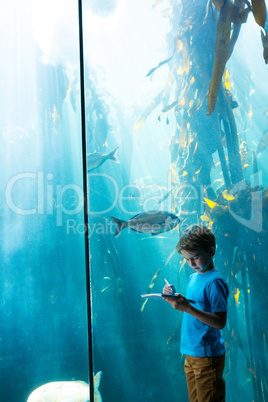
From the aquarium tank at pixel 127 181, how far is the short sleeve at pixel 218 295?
21.9 inches

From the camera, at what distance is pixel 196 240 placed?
3.72ft

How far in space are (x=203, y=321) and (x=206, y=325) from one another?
0.38ft

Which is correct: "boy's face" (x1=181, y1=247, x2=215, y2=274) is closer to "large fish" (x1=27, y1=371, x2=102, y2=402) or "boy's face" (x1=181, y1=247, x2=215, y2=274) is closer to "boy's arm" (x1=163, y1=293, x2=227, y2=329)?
"boy's arm" (x1=163, y1=293, x2=227, y2=329)

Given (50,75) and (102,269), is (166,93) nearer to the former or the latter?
(102,269)

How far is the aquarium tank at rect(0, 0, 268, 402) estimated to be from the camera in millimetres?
2893

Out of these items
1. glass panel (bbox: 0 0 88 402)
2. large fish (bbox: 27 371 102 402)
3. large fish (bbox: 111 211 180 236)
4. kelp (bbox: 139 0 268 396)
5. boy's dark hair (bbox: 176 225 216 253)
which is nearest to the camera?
boy's dark hair (bbox: 176 225 216 253)

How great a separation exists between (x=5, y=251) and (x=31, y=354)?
15.6ft

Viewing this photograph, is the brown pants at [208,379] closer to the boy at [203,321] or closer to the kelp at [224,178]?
the boy at [203,321]

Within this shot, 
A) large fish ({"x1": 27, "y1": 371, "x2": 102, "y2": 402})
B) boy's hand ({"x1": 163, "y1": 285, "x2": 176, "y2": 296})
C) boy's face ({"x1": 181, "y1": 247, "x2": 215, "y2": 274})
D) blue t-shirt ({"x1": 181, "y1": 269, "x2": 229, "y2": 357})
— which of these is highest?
boy's face ({"x1": 181, "y1": 247, "x2": 215, "y2": 274})

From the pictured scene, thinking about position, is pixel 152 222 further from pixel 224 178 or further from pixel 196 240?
pixel 224 178

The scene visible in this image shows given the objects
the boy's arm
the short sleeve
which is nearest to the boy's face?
the short sleeve

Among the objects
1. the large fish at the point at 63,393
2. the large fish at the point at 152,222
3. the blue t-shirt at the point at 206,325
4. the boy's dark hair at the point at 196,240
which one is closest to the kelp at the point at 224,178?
the large fish at the point at 152,222

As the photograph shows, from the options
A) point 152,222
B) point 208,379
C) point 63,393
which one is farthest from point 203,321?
point 63,393

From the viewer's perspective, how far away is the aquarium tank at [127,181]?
2893 mm
